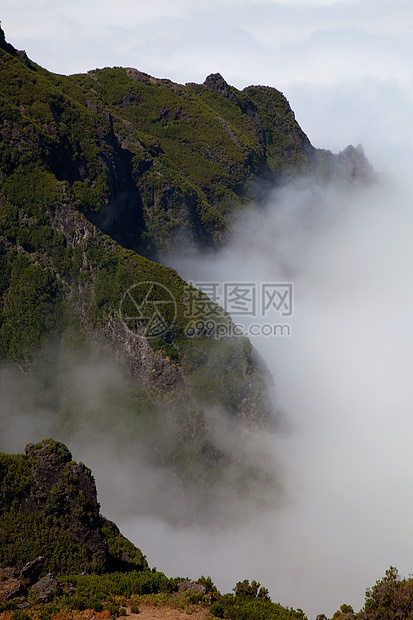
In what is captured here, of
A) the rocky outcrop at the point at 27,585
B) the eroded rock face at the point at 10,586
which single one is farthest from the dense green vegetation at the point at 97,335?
the eroded rock face at the point at 10,586

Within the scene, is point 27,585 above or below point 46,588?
above

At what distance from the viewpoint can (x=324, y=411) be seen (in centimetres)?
19525

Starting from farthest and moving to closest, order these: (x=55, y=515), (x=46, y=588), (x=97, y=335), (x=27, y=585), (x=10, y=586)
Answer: (x=97, y=335)
(x=55, y=515)
(x=27, y=585)
(x=46, y=588)
(x=10, y=586)

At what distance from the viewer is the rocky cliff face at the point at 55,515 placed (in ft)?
227

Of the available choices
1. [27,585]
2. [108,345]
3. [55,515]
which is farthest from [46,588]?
[108,345]

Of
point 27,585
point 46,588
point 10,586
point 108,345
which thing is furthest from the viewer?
point 108,345

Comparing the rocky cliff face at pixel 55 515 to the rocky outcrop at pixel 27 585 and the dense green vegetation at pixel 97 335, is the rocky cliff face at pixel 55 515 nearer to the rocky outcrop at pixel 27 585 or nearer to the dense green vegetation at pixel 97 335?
the rocky outcrop at pixel 27 585

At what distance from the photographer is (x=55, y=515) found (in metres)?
72.6

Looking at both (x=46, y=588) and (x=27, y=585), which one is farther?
(x=27, y=585)

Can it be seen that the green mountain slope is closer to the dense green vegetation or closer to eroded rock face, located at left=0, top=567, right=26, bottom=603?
the dense green vegetation

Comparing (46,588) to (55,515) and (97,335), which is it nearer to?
(55,515)

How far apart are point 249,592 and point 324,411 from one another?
437ft

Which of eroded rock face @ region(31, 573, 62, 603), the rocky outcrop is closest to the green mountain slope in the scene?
the rocky outcrop

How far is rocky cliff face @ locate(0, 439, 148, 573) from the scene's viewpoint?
69.1 metres
